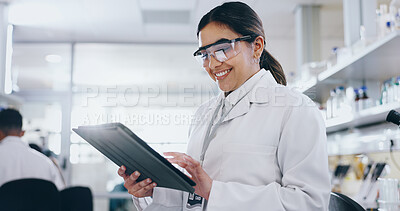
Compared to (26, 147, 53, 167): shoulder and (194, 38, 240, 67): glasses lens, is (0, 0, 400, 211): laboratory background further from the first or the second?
(26, 147, 53, 167): shoulder

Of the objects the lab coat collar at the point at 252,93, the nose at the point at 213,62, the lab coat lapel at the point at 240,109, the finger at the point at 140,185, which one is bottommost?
the finger at the point at 140,185

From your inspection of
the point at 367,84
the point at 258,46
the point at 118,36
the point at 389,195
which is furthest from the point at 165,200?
the point at 118,36

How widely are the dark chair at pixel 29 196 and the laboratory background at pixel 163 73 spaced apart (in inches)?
22.3

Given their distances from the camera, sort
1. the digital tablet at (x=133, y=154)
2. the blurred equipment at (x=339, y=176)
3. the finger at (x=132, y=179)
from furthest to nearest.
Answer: the blurred equipment at (x=339, y=176), the finger at (x=132, y=179), the digital tablet at (x=133, y=154)

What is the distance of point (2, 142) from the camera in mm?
2693

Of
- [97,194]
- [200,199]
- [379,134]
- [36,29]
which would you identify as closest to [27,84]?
[36,29]

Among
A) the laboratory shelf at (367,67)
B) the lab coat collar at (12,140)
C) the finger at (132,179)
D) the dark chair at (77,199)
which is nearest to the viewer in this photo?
the finger at (132,179)

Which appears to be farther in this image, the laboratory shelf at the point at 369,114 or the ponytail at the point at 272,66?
the laboratory shelf at the point at 369,114

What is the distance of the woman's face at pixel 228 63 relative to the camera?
1083 mm

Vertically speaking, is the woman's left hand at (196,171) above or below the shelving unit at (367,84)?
below

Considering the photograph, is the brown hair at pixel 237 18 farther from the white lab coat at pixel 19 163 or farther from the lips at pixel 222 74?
the white lab coat at pixel 19 163

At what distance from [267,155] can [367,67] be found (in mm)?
1491

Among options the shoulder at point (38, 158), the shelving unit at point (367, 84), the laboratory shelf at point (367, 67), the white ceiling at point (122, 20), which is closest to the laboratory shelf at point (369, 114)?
the shelving unit at point (367, 84)

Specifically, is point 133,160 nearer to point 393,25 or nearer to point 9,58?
point 393,25
